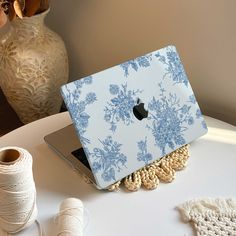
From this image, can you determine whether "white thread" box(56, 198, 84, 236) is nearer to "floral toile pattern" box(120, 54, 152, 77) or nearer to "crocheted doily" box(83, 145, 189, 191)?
"crocheted doily" box(83, 145, 189, 191)

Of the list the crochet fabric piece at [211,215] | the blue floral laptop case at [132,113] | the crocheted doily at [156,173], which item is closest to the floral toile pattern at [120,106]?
the blue floral laptop case at [132,113]

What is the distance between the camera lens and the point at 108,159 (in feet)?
3.04

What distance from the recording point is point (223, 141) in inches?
41.6

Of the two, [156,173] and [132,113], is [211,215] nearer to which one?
[156,173]

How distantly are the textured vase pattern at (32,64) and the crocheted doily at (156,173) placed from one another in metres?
0.40

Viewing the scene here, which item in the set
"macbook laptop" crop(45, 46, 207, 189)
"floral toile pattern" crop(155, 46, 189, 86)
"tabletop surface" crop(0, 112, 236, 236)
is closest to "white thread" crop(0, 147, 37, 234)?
"tabletop surface" crop(0, 112, 236, 236)

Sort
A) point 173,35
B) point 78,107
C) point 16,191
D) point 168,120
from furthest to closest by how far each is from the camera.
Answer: point 173,35 < point 168,120 < point 78,107 < point 16,191

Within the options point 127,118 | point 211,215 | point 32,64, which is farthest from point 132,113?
point 32,64

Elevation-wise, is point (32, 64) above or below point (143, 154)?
above

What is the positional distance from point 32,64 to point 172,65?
394 mm

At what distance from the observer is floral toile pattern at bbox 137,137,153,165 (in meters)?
0.96

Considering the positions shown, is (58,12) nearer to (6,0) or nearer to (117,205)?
(6,0)

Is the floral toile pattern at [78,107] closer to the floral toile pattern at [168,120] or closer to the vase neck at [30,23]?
the floral toile pattern at [168,120]

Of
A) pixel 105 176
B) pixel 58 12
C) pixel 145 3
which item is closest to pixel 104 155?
pixel 105 176
